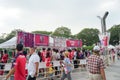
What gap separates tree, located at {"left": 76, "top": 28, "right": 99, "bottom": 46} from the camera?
13112 centimetres

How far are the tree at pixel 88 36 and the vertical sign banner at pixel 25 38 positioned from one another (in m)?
115

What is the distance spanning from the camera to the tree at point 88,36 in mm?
131125

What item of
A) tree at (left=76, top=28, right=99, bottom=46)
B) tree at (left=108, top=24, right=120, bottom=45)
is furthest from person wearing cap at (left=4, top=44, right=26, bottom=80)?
tree at (left=76, top=28, right=99, bottom=46)

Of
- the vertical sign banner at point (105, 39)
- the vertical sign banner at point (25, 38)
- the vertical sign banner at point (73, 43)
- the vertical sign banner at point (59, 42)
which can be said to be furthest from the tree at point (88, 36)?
the vertical sign banner at point (25, 38)

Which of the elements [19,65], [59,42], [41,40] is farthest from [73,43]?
[19,65]

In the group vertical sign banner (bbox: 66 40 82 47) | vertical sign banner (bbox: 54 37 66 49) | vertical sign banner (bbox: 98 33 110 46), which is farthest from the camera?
vertical sign banner (bbox: 66 40 82 47)

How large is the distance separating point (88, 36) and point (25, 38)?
119543 mm

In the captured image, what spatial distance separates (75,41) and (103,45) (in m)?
3.43

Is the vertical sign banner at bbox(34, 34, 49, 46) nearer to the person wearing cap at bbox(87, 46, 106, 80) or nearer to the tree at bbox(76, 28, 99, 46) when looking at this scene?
the person wearing cap at bbox(87, 46, 106, 80)

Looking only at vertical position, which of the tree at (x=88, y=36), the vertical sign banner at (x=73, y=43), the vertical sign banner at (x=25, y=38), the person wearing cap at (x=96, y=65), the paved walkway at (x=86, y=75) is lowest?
the paved walkway at (x=86, y=75)

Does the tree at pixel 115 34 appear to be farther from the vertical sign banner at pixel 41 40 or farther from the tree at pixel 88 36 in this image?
the vertical sign banner at pixel 41 40

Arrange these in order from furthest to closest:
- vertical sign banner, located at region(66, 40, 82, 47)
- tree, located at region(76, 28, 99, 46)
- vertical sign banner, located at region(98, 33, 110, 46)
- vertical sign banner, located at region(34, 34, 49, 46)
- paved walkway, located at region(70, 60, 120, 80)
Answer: tree, located at region(76, 28, 99, 46) → vertical sign banner, located at region(66, 40, 82, 47) → vertical sign banner, located at region(98, 33, 110, 46) → vertical sign banner, located at region(34, 34, 49, 46) → paved walkway, located at region(70, 60, 120, 80)

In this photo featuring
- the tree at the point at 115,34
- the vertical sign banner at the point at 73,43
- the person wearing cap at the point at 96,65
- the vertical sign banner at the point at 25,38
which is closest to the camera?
the person wearing cap at the point at 96,65

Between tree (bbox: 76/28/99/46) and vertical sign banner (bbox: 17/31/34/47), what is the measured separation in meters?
115
